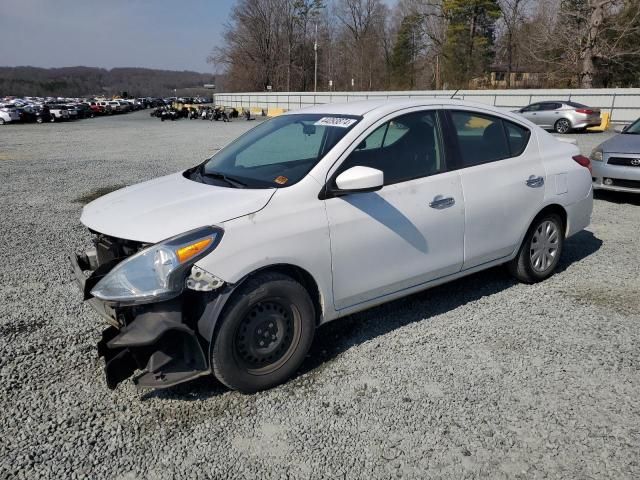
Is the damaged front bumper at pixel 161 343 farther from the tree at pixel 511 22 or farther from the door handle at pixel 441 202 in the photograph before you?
the tree at pixel 511 22

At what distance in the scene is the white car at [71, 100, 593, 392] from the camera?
9.02 ft

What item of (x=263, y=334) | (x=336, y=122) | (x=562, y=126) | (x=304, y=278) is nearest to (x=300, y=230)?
(x=304, y=278)

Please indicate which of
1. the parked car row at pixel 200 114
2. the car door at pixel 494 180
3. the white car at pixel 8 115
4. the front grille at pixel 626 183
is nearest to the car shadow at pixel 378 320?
the car door at pixel 494 180

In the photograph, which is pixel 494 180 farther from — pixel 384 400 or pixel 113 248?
pixel 113 248

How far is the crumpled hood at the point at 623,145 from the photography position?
7.73 metres

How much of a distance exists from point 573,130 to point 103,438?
79.7 ft

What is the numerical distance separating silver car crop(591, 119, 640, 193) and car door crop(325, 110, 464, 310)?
5.30 metres

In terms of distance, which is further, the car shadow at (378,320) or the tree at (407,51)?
the tree at (407,51)

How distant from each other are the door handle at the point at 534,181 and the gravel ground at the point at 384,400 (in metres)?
0.96

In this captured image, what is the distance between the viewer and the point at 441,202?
3.69 meters

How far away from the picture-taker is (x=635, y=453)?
2529 mm

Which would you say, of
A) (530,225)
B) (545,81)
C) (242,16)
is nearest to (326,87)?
(242,16)

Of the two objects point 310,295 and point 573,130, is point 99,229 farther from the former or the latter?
point 573,130

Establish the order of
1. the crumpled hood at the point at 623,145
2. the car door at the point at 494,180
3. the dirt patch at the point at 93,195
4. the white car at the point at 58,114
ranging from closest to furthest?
the car door at the point at 494,180 → the crumpled hood at the point at 623,145 → the dirt patch at the point at 93,195 → the white car at the point at 58,114
